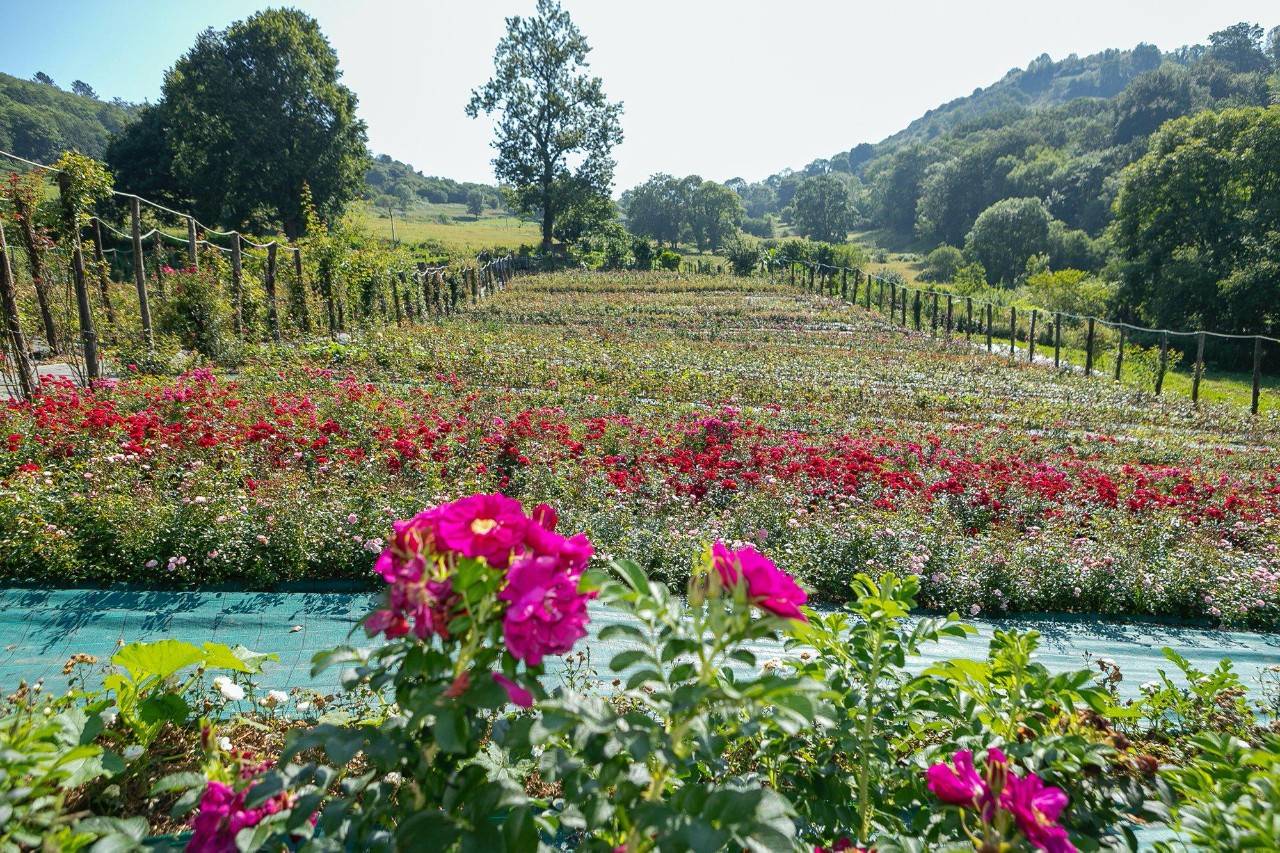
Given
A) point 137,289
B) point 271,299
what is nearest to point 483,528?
point 137,289

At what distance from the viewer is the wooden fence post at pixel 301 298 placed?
14323mm

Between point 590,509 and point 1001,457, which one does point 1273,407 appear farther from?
point 590,509

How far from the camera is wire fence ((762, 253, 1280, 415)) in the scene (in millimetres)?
17672

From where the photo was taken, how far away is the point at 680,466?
6344mm

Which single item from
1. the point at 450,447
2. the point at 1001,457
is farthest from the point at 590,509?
the point at 1001,457

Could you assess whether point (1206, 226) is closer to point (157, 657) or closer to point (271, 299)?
point (271, 299)

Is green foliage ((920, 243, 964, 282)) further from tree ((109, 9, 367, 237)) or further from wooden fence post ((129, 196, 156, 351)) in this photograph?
wooden fence post ((129, 196, 156, 351))

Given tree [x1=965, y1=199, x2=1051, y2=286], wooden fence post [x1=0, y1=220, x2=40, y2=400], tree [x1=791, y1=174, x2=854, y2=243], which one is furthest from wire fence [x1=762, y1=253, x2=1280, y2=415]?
tree [x1=791, y1=174, x2=854, y2=243]

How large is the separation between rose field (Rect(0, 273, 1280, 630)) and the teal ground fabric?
24 cm

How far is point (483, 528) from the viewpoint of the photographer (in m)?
1.08

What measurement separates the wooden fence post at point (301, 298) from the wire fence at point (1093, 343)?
57.7 ft

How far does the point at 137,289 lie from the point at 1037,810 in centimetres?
1283

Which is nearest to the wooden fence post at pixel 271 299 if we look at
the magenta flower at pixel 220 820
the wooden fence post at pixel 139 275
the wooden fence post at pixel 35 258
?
the wooden fence post at pixel 139 275

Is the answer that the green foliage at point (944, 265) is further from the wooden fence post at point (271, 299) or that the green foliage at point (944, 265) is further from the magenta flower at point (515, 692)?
the magenta flower at point (515, 692)
